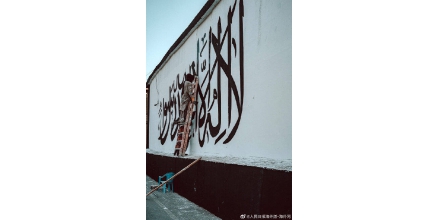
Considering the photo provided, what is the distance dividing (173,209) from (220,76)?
2107 mm

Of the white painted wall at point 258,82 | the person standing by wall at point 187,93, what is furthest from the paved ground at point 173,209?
the person standing by wall at point 187,93

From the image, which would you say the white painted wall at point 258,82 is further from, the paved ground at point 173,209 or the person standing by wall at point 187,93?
the paved ground at point 173,209

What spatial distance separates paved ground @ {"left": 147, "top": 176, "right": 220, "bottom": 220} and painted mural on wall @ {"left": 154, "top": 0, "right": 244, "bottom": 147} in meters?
1.04

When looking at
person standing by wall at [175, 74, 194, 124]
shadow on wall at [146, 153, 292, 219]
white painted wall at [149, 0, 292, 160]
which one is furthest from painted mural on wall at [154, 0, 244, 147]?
shadow on wall at [146, 153, 292, 219]

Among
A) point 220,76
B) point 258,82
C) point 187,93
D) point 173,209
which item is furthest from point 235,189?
point 187,93

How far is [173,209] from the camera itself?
531 centimetres

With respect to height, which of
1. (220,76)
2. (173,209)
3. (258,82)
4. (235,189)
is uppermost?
(220,76)

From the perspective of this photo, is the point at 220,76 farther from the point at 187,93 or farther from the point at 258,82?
the point at 187,93

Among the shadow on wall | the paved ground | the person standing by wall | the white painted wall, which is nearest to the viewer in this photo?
the shadow on wall

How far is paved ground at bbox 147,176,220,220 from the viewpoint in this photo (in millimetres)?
4809

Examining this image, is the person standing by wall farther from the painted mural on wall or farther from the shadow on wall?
the shadow on wall
